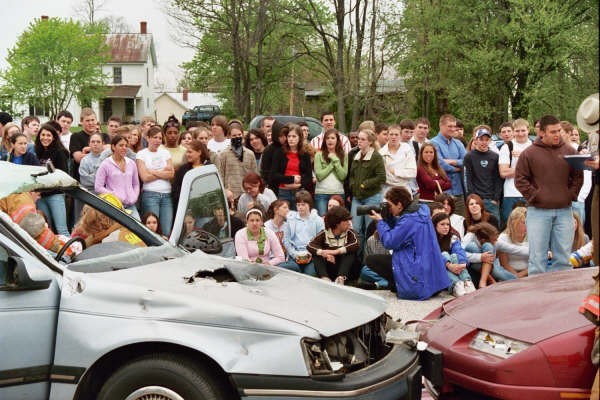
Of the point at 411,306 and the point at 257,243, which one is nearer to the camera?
the point at 411,306

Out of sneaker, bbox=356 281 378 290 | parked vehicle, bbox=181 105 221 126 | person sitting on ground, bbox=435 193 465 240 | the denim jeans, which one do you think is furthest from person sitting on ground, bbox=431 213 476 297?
parked vehicle, bbox=181 105 221 126

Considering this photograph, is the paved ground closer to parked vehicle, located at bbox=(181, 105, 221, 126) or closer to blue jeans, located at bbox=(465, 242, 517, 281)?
blue jeans, located at bbox=(465, 242, 517, 281)

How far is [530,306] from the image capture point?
458 centimetres

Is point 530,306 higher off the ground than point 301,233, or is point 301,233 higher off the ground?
point 530,306

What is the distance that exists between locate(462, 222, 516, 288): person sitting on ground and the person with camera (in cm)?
74

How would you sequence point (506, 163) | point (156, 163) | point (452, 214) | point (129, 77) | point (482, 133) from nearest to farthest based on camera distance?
point (156, 163)
point (452, 214)
point (506, 163)
point (482, 133)
point (129, 77)

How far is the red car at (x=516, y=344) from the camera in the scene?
4.00 m

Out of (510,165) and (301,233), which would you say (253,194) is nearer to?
(301,233)

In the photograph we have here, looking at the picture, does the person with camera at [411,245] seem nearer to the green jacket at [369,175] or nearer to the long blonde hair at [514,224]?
the long blonde hair at [514,224]

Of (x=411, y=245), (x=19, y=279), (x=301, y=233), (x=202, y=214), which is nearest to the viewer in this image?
(x=19, y=279)

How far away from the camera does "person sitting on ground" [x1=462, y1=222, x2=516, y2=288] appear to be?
9602mm

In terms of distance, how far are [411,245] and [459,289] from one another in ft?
2.92

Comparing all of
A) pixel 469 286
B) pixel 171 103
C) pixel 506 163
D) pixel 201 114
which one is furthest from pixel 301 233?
pixel 171 103

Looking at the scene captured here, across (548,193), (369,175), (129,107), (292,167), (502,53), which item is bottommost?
(548,193)
